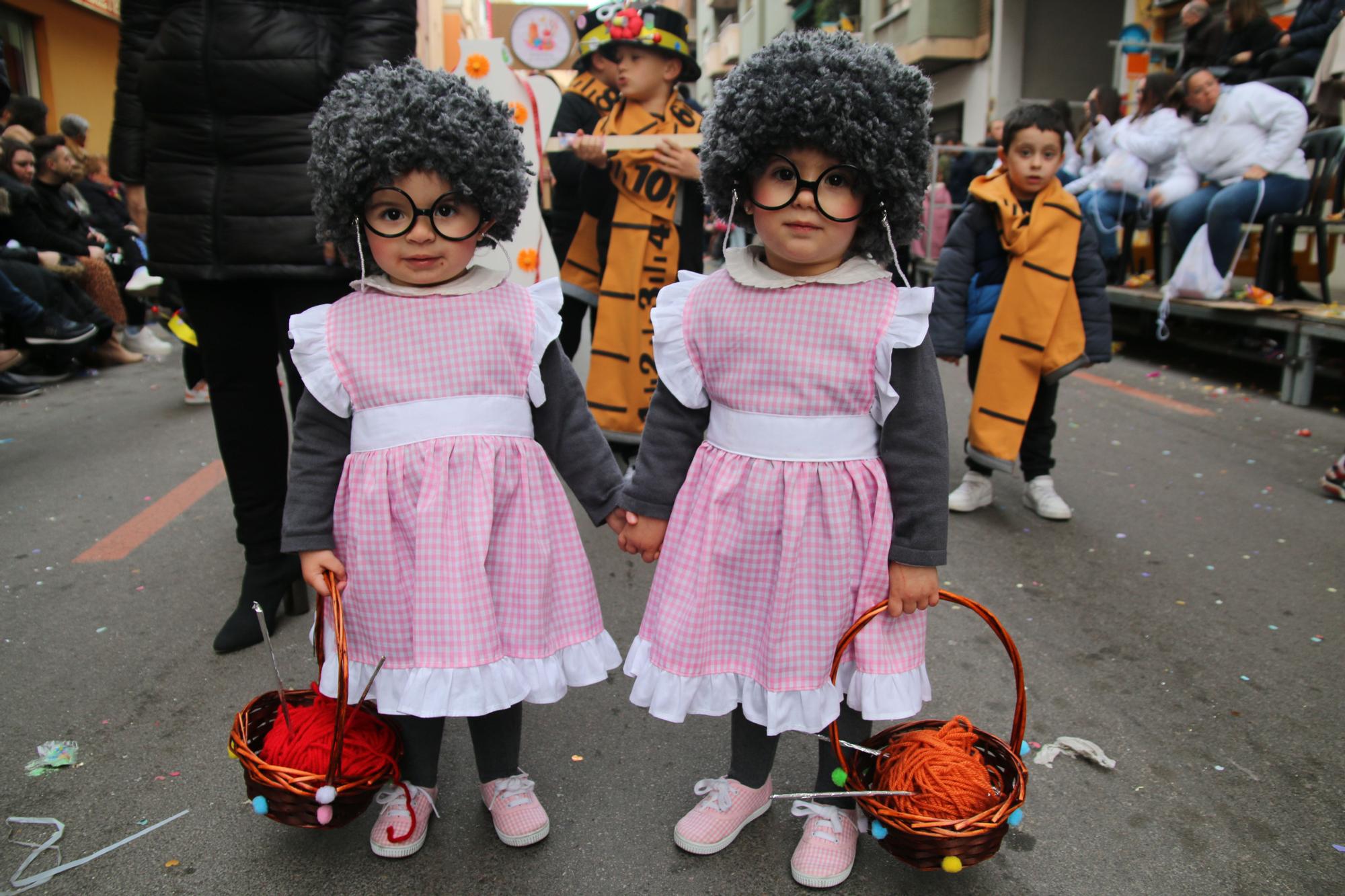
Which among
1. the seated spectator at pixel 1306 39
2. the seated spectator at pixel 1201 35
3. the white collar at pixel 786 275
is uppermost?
the seated spectator at pixel 1201 35

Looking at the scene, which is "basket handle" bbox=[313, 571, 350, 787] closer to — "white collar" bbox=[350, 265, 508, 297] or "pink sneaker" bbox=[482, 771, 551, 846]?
"pink sneaker" bbox=[482, 771, 551, 846]

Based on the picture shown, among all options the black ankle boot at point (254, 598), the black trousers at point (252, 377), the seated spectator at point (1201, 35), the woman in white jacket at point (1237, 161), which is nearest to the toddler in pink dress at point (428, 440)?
the black trousers at point (252, 377)

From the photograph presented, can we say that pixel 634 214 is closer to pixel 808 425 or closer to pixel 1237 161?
pixel 808 425

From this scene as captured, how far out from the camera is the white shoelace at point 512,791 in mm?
2111

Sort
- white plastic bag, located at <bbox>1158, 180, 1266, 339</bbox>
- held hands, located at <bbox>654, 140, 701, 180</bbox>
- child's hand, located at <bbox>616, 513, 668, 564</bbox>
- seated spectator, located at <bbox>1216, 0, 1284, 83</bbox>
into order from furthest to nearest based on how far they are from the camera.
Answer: seated spectator, located at <bbox>1216, 0, 1284, 83</bbox>
white plastic bag, located at <bbox>1158, 180, 1266, 339</bbox>
held hands, located at <bbox>654, 140, 701, 180</bbox>
child's hand, located at <bbox>616, 513, 668, 564</bbox>

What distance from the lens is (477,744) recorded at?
2119 millimetres

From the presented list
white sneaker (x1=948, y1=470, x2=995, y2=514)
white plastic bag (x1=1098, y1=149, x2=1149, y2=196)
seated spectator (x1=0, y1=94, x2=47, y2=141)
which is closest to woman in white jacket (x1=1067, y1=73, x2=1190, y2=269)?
white plastic bag (x1=1098, y1=149, x2=1149, y2=196)

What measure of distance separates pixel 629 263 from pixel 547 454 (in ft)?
6.76

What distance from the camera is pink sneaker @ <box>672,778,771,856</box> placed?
6.79 feet

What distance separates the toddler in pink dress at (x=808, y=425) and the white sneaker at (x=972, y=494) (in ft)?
7.70

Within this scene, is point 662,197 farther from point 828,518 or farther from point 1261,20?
point 1261,20

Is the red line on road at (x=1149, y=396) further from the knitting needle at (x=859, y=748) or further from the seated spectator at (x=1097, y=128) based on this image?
the knitting needle at (x=859, y=748)

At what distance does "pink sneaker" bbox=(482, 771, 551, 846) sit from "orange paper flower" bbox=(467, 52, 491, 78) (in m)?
5.11

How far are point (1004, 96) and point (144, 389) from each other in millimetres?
15453
